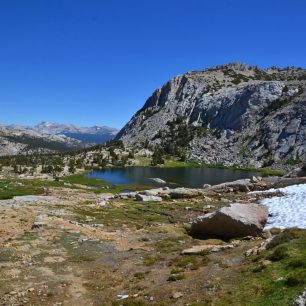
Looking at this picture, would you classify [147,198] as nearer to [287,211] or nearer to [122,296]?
[287,211]

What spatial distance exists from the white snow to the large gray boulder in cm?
108

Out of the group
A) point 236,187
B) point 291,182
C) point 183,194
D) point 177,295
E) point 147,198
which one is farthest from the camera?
point 236,187

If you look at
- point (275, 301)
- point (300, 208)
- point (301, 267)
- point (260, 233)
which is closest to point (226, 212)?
point (260, 233)

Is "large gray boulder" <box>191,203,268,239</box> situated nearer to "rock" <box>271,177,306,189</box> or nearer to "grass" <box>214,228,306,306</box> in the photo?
"grass" <box>214,228,306,306</box>

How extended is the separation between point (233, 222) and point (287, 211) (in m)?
6.32

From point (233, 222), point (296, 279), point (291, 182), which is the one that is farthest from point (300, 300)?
point (291, 182)

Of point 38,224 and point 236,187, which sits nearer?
point 38,224

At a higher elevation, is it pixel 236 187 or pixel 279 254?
pixel 279 254

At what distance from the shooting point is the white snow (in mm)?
34331

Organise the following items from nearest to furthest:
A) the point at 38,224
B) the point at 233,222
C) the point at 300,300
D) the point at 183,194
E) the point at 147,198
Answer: the point at 300,300, the point at 233,222, the point at 38,224, the point at 147,198, the point at 183,194

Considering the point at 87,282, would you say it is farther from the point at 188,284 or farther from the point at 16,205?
the point at 16,205

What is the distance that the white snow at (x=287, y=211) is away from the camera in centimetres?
3433

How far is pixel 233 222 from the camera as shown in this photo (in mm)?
35188

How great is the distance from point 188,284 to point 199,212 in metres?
27.7
